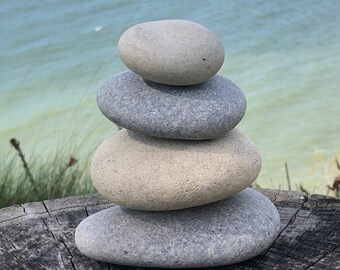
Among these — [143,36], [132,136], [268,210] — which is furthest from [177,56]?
[268,210]

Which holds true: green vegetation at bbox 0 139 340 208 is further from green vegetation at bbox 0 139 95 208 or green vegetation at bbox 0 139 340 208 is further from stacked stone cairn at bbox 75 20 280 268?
stacked stone cairn at bbox 75 20 280 268

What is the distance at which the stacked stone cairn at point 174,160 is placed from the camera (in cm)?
344

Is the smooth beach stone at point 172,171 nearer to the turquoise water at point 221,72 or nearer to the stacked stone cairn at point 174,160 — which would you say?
the stacked stone cairn at point 174,160

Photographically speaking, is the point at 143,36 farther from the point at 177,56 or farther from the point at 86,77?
the point at 86,77

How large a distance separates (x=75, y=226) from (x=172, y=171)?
88cm

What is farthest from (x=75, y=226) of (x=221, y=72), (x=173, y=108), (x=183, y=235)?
(x=221, y=72)

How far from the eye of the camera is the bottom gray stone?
354 cm

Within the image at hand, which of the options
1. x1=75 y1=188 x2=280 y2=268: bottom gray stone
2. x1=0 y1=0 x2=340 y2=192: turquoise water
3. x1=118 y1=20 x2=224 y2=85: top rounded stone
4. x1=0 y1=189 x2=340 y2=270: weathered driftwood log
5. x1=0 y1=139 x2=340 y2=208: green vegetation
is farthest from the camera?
x1=0 y1=0 x2=340 y2=192: turquoise water

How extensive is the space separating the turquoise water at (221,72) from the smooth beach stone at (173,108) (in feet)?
11.5

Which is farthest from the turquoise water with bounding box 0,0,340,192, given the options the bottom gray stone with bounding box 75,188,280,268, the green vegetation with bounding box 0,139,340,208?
the bottom gray stone with bounding box 75,188,280,268

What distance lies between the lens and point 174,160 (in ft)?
11.5

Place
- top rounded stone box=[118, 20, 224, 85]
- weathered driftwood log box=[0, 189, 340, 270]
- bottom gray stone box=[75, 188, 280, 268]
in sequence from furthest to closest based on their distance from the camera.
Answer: weathered driftwood log box=[0, 189, 340, 270], bottom gray stone box=[75, 188, 280, 268], top rounded stone box=[118, 20, 224, 85]

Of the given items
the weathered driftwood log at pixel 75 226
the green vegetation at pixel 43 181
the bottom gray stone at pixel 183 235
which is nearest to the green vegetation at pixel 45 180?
the green vegetation at pixel 43 181

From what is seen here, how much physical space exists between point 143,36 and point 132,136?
473 mm
